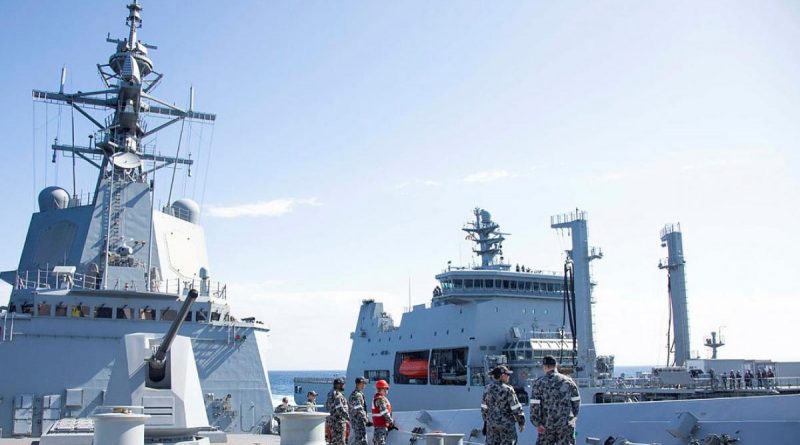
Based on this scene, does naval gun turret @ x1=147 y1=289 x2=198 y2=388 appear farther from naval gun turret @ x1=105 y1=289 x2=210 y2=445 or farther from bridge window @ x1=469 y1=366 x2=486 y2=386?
bridge window @ x1=469 y1=366 x2=486 y2=386

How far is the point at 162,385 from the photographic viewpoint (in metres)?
10.7

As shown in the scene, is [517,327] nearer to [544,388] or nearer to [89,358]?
[89,358]

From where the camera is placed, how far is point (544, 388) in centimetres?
747

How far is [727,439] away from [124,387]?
8933mm

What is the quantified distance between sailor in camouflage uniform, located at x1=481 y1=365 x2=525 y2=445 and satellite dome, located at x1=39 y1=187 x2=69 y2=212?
67.2 feet

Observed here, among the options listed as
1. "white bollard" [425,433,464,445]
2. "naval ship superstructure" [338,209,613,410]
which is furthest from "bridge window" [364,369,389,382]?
"white bollard" [425,433,464,445]

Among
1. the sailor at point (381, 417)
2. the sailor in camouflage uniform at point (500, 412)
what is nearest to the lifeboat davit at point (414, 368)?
the sailor at point (381, 417)

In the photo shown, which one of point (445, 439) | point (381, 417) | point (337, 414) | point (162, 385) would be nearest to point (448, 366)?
point (337, 414)

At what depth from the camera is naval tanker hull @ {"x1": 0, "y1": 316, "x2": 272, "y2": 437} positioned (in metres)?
18.1

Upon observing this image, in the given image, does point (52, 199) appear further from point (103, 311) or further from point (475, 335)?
point (475, 335)

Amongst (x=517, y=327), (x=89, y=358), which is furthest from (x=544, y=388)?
(x=517, y=327)

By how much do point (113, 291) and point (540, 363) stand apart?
18226 millimetres

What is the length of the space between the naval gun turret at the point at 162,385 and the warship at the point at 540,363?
4.37 m

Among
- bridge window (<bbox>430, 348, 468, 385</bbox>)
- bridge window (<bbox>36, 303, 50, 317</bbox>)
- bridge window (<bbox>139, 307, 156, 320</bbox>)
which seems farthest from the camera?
bridge window (<bbox>430, 348, 468, 385</bbox>)
